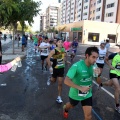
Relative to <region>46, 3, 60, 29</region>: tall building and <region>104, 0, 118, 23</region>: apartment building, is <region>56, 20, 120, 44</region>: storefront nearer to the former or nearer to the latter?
<region>104, 0, 118, 23</region>: apartment building

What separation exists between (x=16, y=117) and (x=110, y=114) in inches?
88.5

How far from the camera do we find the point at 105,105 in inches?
232

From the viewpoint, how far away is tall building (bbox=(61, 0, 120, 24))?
66.0m

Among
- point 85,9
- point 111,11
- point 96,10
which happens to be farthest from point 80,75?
point 85,9

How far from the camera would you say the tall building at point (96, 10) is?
66.0m

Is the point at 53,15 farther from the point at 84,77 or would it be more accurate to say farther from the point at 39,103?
the point at 84,77

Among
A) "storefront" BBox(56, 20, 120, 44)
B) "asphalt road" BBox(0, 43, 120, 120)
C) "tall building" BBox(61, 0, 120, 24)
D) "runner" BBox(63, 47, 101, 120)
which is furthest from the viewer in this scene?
"tall building" BBox(61, 0, 120, 24)

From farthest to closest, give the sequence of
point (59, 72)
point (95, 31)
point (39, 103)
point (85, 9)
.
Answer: point (85, 9)
point (95, 31)
point (59, 72)
point (39, 103)

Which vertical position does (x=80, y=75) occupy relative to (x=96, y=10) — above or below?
below

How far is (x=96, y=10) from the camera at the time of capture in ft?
261

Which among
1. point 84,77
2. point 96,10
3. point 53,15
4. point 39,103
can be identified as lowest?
point 39,103

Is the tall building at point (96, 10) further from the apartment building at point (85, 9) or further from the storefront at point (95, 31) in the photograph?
the storefront at point (95, 31)

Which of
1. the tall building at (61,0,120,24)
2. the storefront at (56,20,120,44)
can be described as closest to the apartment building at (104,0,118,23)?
the tall building at (61,0,120,24)

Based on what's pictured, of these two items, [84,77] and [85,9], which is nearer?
[84,77]
